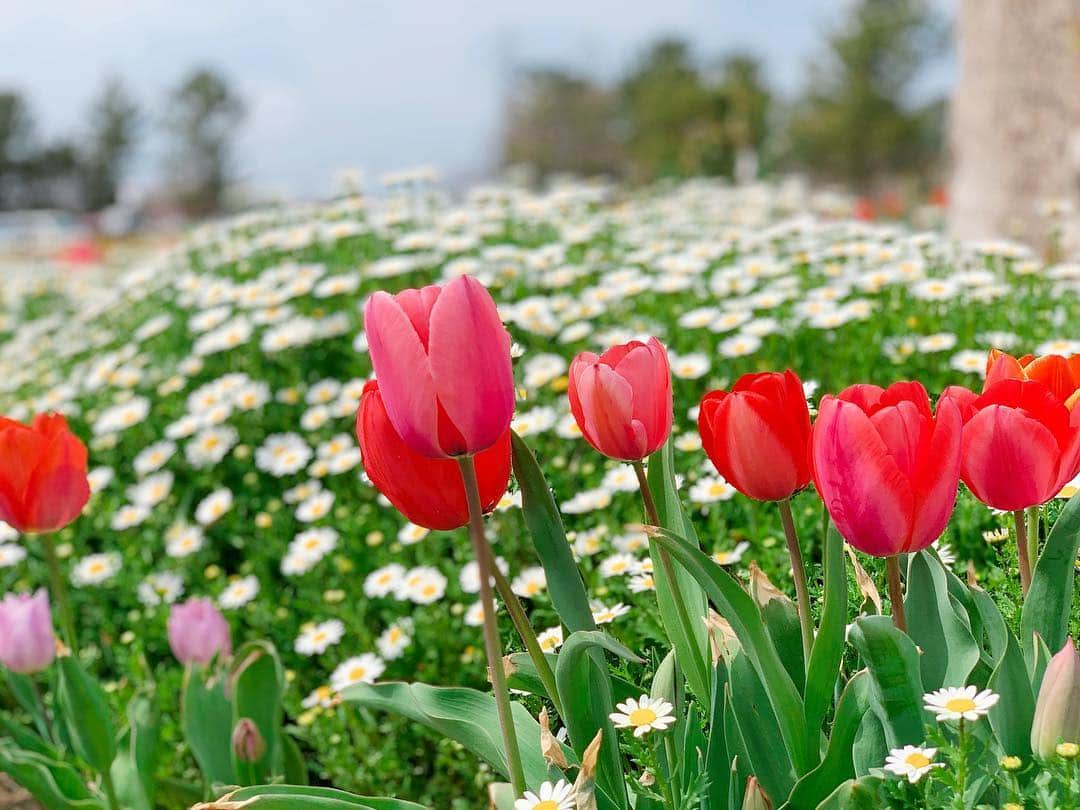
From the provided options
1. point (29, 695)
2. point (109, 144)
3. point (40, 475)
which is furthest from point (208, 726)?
point (109, 144)

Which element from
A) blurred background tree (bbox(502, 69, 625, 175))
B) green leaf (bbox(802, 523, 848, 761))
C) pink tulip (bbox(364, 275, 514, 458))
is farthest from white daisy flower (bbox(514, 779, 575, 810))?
blurred background tree (bbox(502, 69, 625, 175))

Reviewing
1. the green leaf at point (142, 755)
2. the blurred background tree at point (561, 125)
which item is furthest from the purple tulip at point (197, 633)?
the blurred background tree at point (561, 125)

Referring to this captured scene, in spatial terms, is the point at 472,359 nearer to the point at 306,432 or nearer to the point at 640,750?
the point at 640,750

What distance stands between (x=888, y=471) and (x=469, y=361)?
38cm

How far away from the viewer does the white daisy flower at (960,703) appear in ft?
3.16

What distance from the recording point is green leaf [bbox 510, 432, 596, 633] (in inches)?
44.1

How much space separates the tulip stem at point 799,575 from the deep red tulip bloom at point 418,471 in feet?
0.99

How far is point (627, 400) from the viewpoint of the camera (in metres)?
1.06

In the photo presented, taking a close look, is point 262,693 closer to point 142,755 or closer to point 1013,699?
point 142,755

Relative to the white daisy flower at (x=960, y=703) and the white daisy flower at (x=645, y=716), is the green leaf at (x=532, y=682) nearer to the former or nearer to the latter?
the white daisy flower at (x=645, y=716)

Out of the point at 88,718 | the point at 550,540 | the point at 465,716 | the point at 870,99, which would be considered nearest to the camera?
the point at 550,540

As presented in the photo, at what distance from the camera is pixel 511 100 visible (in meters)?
34.4

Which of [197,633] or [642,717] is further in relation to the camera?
[197,633]

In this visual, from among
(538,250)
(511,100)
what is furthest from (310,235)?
(511,100)
